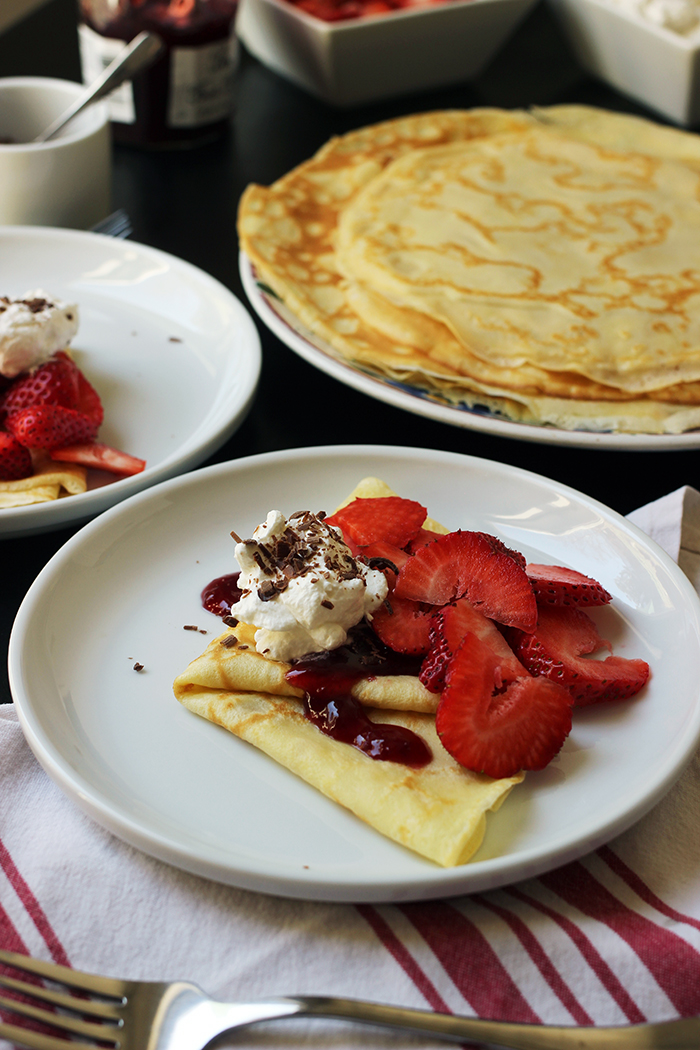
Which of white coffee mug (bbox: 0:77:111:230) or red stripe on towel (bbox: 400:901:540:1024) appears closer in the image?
red stripe on towel (bbox: 400:901:540:1024)

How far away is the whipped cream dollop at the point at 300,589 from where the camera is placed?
0.86 metres

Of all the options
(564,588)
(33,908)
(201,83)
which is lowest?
(33,908)

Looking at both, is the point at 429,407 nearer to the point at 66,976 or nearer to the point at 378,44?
the point at 66,976

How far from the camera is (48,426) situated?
3.70 feet

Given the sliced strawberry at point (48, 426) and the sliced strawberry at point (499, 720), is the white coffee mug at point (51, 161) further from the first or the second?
the sliced strawberry at point (499, 720)

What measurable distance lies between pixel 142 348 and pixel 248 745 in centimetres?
76

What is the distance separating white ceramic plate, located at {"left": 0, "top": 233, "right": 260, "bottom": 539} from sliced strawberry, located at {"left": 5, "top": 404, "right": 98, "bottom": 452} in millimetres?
57

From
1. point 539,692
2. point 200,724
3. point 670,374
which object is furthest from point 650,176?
point 200,724

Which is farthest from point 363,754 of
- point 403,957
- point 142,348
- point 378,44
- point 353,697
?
point 378,44

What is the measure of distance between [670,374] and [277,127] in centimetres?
128


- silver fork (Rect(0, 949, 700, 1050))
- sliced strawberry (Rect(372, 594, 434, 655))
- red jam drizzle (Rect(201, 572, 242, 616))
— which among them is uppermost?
sliced strawberry (Rect(372, 594, 434, 655))

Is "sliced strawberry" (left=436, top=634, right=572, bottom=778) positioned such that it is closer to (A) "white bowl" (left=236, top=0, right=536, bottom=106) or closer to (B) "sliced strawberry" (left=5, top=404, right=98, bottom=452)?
(B) "sliced strawberry" (left=5, top=404, right=98, bottom=452)

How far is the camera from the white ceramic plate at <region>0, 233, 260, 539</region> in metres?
1.11

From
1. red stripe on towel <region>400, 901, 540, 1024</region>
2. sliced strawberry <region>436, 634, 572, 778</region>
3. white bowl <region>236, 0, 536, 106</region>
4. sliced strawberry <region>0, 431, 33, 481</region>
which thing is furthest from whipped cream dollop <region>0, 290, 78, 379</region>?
white bowl <region>236, 0, 536, 106</region>
